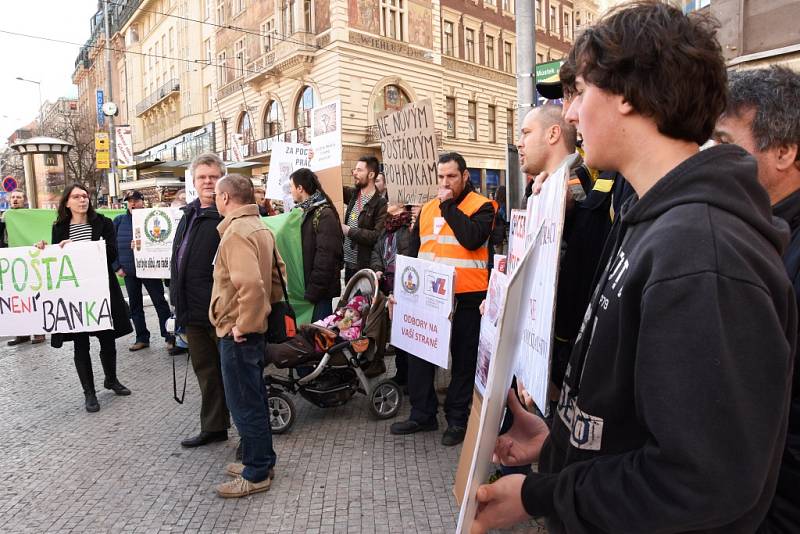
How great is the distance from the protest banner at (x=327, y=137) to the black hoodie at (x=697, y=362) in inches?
243

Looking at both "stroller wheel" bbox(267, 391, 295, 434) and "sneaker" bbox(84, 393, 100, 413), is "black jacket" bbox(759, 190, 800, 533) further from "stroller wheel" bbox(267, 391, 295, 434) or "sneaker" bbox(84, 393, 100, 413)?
"sneaker" bbox(84, 393, 100, 413)

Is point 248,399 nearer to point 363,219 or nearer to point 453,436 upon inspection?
point 453,436

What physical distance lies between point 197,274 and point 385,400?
1.93 meters

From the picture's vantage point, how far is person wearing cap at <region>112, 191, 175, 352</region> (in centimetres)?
785

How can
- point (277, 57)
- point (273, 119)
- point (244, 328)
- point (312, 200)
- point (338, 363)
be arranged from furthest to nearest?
1. point (273, 119)
2. point (277, 57)
3. point (312, 200)
4. point (338, 363)
5. point (244, 328)

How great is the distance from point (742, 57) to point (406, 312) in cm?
547

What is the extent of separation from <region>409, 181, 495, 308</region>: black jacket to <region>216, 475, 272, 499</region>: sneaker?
192cm

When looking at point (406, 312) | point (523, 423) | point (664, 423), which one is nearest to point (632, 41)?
point (664, 423)

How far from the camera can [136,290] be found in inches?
313

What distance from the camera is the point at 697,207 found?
977 millimetres

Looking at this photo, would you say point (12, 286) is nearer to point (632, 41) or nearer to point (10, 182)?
point (632, 41)

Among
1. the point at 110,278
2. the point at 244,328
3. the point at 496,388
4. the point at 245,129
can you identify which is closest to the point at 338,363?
the point at 244,328

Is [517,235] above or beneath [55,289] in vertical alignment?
above

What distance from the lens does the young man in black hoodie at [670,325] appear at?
916 mm
